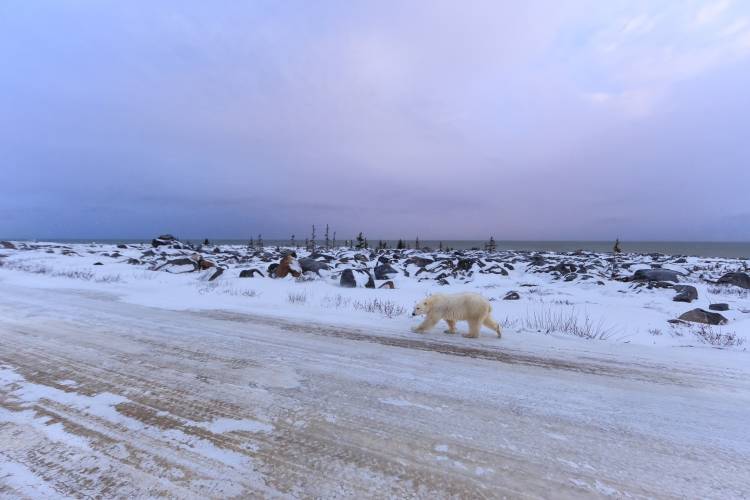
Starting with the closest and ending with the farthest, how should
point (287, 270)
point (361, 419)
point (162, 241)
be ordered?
1. point (361, 419)
2. point (287, 270)
3. point (162, 241)

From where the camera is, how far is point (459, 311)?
216 inches

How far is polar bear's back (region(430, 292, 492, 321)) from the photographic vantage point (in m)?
5.34

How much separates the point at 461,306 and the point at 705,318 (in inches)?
285

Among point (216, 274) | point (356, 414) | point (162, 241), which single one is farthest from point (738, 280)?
point (162, 241)

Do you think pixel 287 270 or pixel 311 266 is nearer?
pixel 287 270

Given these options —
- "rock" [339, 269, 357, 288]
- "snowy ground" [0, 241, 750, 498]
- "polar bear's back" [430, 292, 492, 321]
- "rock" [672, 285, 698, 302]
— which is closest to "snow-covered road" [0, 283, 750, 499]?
"snowy ground" [0, 241, 750, 498]

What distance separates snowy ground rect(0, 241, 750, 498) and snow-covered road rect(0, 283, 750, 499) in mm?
13

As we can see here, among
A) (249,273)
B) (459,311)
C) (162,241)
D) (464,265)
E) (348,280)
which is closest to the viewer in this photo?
(459,311)

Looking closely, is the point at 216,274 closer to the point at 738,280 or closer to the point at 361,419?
the point at 361,419

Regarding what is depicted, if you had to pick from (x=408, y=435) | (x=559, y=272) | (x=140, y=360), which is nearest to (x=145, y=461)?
(x=408, y=435)

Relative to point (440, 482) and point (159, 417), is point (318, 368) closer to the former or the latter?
point (159, 417)

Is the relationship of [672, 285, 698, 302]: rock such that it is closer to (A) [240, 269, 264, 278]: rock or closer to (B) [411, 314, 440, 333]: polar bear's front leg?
(B) [411, 314, 440, 333]: polar bear's front leg

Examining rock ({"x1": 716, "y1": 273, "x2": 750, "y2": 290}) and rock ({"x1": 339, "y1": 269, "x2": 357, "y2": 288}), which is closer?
rock ({"x1": 339, "y1": 269, "x2": 357, "y2": 288})

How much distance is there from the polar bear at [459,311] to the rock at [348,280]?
26.6ft
